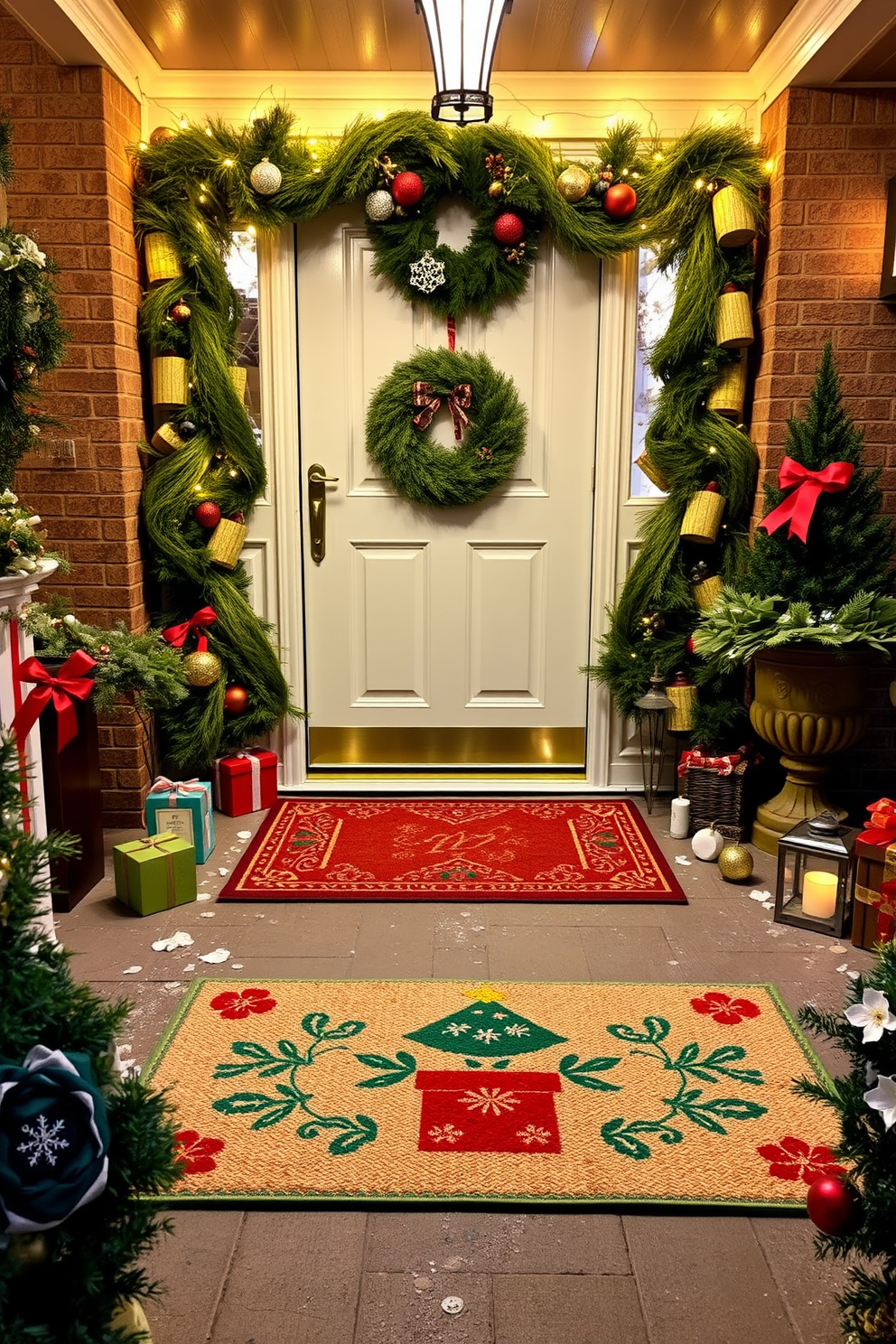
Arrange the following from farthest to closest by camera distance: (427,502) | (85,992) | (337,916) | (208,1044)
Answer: (427,502) < (337,916) < (208,1044) < (85,992)

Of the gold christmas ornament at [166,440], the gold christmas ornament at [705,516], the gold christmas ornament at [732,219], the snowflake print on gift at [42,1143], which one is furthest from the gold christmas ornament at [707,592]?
the snowflake print on gift at [42,1143]

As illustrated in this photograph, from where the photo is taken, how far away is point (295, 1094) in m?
2.19

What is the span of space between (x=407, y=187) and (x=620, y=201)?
71cm

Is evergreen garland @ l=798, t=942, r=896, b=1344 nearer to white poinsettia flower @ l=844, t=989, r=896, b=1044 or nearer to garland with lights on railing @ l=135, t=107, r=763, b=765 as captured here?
white poinsettia flower @ l=844, t=989, r=896, b=1044

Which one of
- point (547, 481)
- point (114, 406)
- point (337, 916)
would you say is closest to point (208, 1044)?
point (337, 916)

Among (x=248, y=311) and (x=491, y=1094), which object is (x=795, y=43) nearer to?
(x=248, y=311)

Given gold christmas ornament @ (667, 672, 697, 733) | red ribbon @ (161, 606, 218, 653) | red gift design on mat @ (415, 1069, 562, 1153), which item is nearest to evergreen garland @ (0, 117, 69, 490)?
red ribbon @ (161, 606, 218, 653)

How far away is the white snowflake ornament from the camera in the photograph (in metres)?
3.76

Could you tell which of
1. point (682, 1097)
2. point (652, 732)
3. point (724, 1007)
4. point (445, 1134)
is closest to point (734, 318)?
point (652, 732)

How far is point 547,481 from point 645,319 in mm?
664

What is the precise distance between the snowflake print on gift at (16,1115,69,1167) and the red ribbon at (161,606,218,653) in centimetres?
268

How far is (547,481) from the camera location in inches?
157

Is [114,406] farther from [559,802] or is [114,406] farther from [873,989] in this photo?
[873,989]

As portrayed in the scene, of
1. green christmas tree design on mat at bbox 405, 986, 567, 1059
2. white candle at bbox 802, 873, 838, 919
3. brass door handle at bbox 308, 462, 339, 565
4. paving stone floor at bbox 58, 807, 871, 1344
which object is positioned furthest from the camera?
brass door handle at bbox 308, 462, 339, 565
